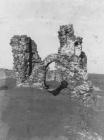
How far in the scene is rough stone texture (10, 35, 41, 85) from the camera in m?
56.7

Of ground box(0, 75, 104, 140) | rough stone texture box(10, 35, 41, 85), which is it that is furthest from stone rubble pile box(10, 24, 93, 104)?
ground box(0, 75, 104, 140)

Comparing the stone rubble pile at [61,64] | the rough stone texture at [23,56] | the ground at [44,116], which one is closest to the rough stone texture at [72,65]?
the stone rubble pile at [61,64]

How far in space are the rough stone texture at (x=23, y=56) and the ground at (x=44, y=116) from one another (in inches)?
122

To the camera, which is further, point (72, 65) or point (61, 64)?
point (61, 64)

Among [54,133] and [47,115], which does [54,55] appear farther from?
[54,133]

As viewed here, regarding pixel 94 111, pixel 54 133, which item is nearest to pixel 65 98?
pixel 94 111

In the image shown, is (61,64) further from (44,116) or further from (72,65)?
(44,116)

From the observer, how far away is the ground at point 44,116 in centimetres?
4144

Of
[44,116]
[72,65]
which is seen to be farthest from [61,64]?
[44,116]

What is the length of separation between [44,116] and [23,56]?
513 inches

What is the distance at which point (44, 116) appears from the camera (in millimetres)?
46844

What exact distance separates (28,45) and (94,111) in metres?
14.2

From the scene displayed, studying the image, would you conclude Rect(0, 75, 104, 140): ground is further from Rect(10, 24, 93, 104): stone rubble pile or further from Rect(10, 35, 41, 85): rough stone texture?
Rect(10, 35, 41, 85): rough stone texture

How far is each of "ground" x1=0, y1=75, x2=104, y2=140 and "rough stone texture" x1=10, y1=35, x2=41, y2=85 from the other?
122 inches
